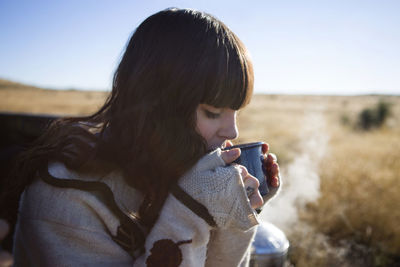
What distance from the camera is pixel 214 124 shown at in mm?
1246

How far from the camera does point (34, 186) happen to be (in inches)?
43.4

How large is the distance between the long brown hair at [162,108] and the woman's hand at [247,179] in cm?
11

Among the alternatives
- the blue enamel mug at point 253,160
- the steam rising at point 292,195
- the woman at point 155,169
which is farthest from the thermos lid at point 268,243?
the steam rising at point 292,195

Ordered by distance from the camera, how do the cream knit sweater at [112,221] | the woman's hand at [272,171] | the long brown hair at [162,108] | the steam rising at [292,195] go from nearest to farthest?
the cream knit sweater at [112,221] → the long brown hair at [162,108] → the woman's hand at [272,171] → the steam rising at [292,195]

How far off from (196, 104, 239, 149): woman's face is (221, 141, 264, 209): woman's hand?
0.45ft

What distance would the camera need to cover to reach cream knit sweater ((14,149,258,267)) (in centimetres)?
104

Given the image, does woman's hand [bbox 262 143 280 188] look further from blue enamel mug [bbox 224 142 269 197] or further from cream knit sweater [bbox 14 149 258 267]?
cream knit sweater [bbox 14 149 258 267]

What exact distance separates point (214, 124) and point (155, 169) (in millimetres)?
303

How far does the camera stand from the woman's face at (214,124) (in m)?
1.23

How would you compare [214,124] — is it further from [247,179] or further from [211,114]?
[247,179]

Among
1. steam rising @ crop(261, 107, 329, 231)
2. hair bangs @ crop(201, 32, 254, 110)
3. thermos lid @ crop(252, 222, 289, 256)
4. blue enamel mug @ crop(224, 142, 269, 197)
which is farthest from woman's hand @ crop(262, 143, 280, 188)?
steam rising @ crop(261, 107, 329, 231)

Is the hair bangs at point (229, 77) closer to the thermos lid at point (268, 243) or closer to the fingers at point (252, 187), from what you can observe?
the fingers at point (252, 187)

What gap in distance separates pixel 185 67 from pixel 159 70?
111 mm

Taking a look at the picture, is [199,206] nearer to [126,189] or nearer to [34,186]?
[126,189]
